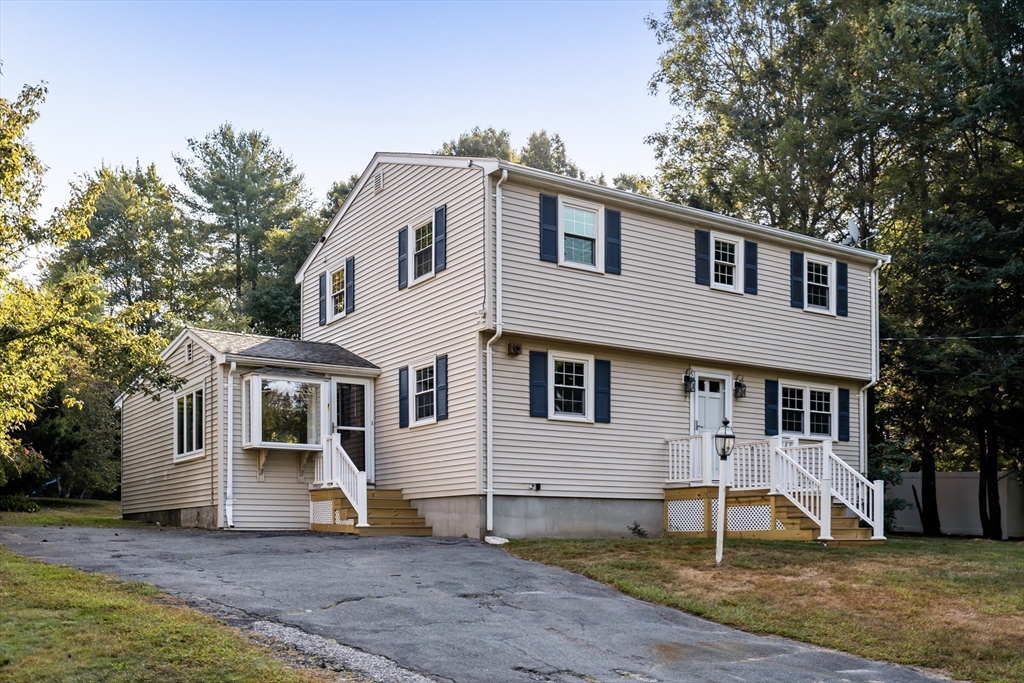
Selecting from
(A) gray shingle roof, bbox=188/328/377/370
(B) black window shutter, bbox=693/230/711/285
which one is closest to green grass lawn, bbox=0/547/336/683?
(A) gray shingle roof, bbox=188/328/377/370

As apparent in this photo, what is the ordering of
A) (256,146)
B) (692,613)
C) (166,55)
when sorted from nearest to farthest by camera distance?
(692,613) → (166,55) → (256,146)

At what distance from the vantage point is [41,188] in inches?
657

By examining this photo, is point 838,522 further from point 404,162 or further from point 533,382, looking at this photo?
point 404,162

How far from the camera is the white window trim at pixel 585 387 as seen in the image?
1789 cm

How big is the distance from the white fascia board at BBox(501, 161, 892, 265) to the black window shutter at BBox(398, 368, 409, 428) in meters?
4.49

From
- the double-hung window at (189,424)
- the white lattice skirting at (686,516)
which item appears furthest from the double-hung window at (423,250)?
the white lattice skirting at (686,516)

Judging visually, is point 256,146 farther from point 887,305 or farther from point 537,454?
point 537,454

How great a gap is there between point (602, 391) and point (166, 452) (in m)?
9.74

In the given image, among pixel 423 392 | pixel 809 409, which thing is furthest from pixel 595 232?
pixel 809 409

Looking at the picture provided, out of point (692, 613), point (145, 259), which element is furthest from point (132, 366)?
point (145, 259)

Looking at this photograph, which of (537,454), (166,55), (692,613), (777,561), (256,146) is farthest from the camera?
(256,146)

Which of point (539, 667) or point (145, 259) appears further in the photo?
point (145, 259)

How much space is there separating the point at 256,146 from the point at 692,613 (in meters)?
41.8

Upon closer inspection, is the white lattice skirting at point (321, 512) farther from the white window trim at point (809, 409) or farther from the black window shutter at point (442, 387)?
the white window trim at point (809, 409)
